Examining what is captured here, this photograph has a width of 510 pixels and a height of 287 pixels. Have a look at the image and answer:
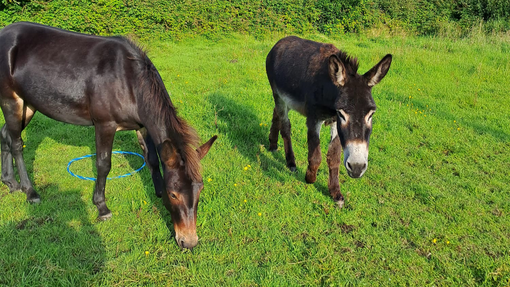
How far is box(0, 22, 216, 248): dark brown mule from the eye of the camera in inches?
143

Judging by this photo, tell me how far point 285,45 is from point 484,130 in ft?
13.3

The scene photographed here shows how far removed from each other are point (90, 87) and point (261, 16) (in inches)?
510

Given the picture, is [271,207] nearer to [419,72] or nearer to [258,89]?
[258,89]

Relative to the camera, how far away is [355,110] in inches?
137

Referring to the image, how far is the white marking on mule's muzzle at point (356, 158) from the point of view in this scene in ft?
11.3

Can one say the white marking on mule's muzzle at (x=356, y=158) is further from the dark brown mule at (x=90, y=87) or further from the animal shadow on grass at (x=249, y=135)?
the dark brown mule at (x=90, y=87)

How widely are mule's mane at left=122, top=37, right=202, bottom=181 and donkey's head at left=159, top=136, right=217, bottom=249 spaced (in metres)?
0.04

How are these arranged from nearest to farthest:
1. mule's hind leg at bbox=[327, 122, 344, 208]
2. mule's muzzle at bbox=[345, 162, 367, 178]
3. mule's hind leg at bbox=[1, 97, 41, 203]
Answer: mule's muzzle at bbox=[345, 162, 367, 178] → mule's hind leg at bbox=[1, 97, 41, 203] → mule's hind leg at bbox=[327, 122, 344, 208]

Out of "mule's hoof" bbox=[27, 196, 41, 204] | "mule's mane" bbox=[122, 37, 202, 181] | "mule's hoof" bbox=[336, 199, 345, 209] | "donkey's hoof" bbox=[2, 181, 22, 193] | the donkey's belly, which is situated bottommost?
"donkey's hoof" bbox=[2, 181, 22, 193]

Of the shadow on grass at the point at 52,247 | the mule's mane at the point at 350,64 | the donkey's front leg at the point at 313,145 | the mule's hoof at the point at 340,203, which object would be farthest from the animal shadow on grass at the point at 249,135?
the shadow on grass at the point at 52,247

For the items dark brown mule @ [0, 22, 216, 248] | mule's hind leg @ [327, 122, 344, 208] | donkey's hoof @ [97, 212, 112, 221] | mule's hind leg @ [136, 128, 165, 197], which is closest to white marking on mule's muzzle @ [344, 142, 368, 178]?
mule's hind leg @ [327, 122, 344, 208]

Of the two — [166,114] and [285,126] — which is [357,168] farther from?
[285,126]

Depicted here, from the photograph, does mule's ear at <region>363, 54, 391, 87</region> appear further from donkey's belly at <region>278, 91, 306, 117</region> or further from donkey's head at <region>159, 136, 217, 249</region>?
donkey's head at <region>159, 136, 217, 249</region>

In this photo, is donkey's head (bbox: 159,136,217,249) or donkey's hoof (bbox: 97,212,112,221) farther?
donkey's hoof (bbox: 97,212,112,221)
